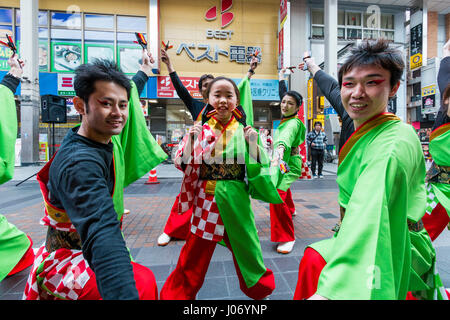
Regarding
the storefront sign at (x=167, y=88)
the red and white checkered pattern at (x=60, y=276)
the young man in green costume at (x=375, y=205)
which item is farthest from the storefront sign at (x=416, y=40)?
the red and white checkered pattern at (x=60, y=276)

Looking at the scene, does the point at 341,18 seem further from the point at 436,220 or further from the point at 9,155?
the point at 9,155

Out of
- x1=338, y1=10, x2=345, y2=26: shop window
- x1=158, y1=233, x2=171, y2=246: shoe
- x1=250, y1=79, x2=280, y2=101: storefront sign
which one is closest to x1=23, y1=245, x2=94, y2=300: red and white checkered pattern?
x1=158, y1=233, x2=171, y2=246: shoe

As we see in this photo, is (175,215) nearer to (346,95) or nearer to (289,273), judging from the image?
(289,273)

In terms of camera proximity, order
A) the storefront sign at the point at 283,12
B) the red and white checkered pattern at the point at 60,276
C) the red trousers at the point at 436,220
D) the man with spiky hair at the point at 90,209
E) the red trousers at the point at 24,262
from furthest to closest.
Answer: the storefront sign at the point at 283,12 < the red trousers at the point at 24,262 < the red trousers at the point at 436,220 < the red and white checkered pattern at the point at 60,276 < the man with spiky hair at the point at 90,209

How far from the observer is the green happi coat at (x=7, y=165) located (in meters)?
1.77

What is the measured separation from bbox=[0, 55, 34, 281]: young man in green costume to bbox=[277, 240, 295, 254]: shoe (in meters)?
2.44

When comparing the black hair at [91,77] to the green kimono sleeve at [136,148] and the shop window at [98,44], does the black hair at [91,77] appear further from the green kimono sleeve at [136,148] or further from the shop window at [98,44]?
the shop window at [98,44]

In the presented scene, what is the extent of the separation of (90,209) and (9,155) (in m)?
1.60

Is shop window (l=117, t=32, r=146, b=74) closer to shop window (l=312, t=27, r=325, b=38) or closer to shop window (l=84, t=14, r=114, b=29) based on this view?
shop window (l=84, t=14, r=114, b=29)

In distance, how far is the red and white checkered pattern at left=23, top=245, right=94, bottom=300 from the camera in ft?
3.18

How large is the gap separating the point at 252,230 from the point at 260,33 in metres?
12.7

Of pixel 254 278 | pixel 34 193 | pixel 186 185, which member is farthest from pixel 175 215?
pixel 34 193

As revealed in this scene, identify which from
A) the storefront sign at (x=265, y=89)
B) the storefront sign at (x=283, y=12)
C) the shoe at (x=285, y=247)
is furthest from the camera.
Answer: the storefront sign at (x=265, y=89)
